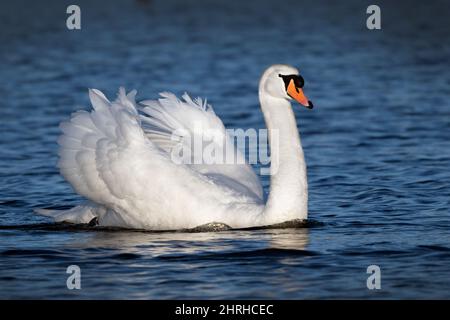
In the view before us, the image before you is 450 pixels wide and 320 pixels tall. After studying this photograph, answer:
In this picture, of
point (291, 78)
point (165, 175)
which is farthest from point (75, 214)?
point (291, 78)

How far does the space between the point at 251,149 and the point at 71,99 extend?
6.83 meters

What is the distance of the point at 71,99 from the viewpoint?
77.8 feet

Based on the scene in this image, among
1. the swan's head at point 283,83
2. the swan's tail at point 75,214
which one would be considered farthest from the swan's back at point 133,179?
the swan's head at point 283,83

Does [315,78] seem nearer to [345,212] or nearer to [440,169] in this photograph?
[440,169]

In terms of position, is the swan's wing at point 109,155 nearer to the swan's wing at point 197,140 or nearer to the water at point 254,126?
the water at point 254,126

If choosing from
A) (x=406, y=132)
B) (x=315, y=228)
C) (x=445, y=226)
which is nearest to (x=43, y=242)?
(x=315, y=228)

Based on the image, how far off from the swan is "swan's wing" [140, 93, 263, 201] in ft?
1.43

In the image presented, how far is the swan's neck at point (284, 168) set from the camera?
493 inches

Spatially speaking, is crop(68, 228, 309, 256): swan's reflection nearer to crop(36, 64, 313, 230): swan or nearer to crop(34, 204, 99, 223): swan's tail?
crop(36, 64, 313, 230): swan

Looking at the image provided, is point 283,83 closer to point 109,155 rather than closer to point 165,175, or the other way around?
point 165,175

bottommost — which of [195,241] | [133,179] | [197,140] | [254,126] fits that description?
[195,241]

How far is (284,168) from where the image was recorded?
12.6 meters

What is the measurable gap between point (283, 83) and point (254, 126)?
26.3 feet

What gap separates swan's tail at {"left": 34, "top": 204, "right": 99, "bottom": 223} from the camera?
13.6m
